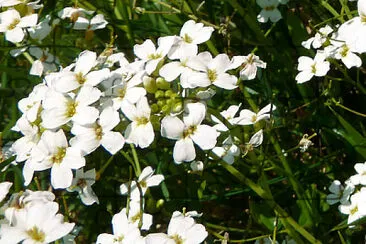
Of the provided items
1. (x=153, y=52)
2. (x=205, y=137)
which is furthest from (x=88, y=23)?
(x=205, y=137)

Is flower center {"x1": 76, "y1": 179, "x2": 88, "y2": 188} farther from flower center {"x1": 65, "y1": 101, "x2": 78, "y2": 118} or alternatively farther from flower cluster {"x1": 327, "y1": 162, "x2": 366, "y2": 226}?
flower cluster {"x1": 327, "y1": 162, "x2": 366, "y2": 226}

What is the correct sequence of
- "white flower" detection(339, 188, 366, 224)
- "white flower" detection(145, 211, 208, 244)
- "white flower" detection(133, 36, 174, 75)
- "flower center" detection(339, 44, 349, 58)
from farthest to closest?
1. "flower center" detection(339, 44, 349, 58)
2. "white flower" detection(339, 188, 366, 224)
3. "white flower" detection(133, 36, 174, 75)
4. "white flower" detection(145, 211, 208, 244)

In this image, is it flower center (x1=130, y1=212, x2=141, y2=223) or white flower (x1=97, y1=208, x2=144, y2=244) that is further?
flower center (x1=130, y1=212, x2=141, y2=223)

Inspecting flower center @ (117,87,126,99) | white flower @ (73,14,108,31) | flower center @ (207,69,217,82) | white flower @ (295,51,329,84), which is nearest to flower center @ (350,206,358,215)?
white flower @ (295,51,329,84)

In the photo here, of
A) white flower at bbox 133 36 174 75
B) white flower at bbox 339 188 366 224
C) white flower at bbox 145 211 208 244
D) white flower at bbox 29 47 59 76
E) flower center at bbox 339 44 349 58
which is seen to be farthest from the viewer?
white flower at bbox 29 47 59 76

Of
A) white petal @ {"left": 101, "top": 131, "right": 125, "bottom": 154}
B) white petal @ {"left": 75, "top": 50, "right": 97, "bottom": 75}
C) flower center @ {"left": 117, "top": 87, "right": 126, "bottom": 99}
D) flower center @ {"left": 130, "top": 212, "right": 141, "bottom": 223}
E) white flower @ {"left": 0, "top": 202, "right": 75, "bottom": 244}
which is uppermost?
white petal @ {"left": 75, "top": 50, "right": 97, "bottom": 75}

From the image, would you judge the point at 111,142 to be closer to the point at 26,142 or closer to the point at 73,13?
the point at 26,142

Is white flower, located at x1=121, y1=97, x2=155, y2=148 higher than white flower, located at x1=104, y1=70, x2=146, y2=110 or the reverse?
the reverse
